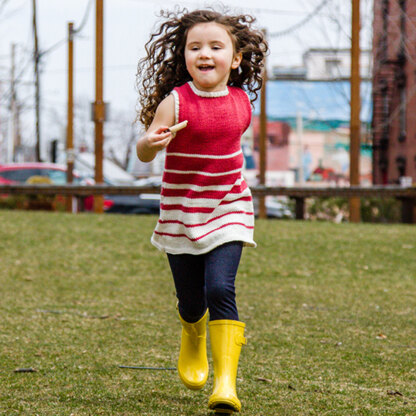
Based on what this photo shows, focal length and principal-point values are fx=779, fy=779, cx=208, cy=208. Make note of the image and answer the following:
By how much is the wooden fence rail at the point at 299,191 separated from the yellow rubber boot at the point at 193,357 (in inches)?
320

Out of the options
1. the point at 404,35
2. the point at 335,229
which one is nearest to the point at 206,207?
the point at 335,229

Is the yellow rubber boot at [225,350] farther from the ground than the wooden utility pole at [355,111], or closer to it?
closer to it

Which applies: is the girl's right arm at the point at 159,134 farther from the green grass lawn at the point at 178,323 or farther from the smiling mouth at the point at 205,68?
the green grass lawn at the point at 178,323

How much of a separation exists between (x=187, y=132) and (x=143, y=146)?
224 millimetres

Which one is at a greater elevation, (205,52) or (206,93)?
(205,52)

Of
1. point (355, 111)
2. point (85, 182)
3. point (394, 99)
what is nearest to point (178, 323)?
point (355, 111)

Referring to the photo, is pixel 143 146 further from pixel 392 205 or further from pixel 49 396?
pixel 392 205

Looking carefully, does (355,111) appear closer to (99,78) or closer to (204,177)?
(99,78)

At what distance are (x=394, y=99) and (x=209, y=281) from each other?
2436 cm

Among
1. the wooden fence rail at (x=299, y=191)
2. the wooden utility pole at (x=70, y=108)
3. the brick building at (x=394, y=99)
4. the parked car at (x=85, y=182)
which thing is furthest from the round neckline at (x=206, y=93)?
the brick building at (x=394, y=99)

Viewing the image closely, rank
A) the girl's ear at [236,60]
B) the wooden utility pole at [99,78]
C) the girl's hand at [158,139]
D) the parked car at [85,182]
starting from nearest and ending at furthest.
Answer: the girl's hand at [158,139], the girl's ear at [236,60], the wooden utility pole at [99,78], the parked car at [85,182]

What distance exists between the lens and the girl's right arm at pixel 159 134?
288 centimetres

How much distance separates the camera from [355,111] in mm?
12727

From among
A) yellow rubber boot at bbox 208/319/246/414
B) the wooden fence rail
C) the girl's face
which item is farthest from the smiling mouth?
the wooden fence rail
